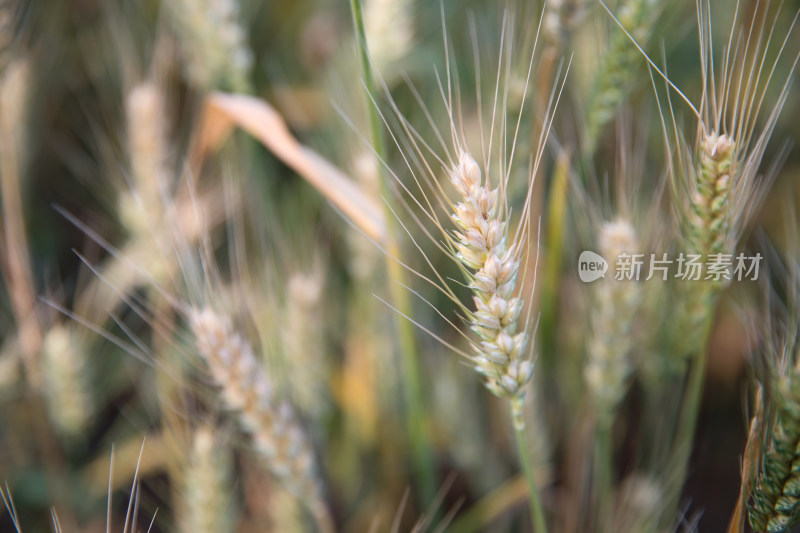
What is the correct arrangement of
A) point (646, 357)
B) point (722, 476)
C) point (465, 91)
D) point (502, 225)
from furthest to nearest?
point (465, 91)
point (722, 476)
point (646, 357)
point (502, 225)

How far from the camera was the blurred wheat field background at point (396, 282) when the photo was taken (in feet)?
2.25

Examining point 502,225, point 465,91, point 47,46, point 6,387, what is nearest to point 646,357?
point 502,225

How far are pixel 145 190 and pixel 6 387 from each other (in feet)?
1.33

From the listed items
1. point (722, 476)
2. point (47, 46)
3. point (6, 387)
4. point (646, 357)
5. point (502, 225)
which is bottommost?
point (722, 476)

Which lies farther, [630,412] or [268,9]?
[268,9]

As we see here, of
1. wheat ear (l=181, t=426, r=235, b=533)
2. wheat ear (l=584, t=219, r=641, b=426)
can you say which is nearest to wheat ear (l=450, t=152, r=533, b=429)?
wheat ear (l=584, t=219, r=641, b=426)

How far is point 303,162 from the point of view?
78 cm

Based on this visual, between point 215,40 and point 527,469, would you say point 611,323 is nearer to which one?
point 527,469

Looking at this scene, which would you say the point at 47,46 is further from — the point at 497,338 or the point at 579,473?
the point at 579,473

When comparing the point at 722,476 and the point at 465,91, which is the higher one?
the point at 465,91

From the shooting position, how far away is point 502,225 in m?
0.54

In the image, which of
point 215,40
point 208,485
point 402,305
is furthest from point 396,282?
point 215,40

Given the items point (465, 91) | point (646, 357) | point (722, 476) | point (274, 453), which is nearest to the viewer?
point (274, 453)

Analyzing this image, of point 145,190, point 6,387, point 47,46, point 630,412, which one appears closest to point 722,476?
point 630,412
